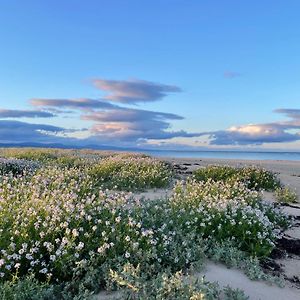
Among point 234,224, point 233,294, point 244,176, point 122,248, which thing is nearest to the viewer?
point 233,294

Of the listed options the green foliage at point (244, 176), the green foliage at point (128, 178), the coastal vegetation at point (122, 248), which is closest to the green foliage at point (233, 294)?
the coastal vegetation at point (122, 248)

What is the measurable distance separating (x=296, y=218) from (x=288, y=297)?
5.81m

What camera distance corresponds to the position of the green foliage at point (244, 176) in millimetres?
17406

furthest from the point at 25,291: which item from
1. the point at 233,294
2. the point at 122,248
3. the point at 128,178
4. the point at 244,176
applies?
the point at 244,176

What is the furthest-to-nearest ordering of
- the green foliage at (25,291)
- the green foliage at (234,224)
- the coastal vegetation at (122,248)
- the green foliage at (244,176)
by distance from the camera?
the green foliage at (244,176), the green foliage at (234,224), the coastal vegetation at (122,248), the green foliage at (25,291)

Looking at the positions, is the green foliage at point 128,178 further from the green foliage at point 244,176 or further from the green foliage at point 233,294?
the green foliage at point 233,294

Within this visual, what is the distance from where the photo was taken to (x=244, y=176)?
58.5ft

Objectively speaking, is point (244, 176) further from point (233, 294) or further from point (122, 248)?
point (233, 294)

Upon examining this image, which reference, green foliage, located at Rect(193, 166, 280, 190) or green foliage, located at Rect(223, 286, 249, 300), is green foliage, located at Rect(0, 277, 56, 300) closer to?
green foliage, located at Rect(223, 286, 249, 300)

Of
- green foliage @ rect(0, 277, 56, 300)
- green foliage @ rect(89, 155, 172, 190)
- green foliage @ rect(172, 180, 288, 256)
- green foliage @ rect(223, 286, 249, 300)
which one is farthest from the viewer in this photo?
green foliage @ rect(89, 155, 172, 190)

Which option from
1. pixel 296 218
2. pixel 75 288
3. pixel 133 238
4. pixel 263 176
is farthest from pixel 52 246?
pixel 263 176

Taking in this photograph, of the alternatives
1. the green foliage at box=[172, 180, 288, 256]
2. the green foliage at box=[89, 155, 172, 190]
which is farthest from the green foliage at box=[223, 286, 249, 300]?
the green foliage at box=[89, 155, 172, 190]

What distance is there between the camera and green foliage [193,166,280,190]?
57.1ft

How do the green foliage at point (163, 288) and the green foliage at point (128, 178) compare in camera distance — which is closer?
the green foliage at point (163, 288)
